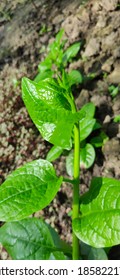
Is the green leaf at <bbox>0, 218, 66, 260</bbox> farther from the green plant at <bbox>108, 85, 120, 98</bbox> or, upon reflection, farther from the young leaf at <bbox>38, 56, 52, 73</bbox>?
the young leaf at <bbox>38, 56, 52, 73</bbox>

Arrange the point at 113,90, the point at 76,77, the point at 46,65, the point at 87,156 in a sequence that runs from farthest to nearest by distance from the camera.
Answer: the point at 46,65 → the point at 76,77 → the point at 113,90 → the point at 87,156

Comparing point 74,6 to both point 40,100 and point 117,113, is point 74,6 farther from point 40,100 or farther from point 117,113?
point 40,100

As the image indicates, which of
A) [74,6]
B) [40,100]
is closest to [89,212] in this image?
[40,100]

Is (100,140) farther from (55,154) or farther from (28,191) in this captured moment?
(28,191)

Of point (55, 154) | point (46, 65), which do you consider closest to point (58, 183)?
point (55, 154)

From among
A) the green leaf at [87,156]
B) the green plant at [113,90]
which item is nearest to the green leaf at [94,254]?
the green leaf at [87,156]

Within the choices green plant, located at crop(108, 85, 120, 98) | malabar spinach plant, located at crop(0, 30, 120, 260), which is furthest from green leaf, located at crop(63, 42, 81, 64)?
malabar spinach plant, located at crop(0, 30, 120, 260)

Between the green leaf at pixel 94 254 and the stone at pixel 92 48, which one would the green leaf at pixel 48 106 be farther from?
the stone at pixel 92 48
